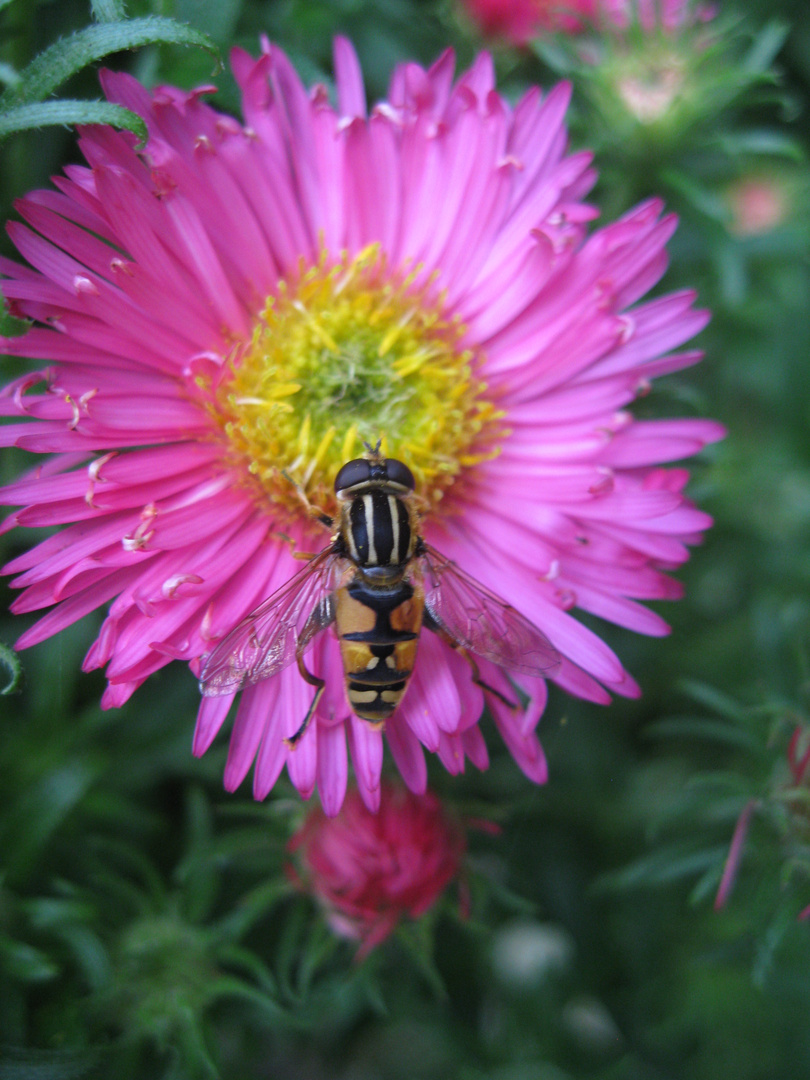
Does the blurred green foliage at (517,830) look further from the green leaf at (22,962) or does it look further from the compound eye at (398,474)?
the compound eye at (398,474)

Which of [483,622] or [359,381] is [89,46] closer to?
[359,381]

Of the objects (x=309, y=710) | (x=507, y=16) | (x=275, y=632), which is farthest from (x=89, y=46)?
(x=507, y=16)

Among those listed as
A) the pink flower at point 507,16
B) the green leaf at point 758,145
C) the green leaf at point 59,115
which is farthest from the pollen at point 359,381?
the pink flower at point 507,16

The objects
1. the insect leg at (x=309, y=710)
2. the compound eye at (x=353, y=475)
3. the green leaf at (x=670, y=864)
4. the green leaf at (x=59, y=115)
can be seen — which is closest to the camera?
the green leaf at (x=59, y=115)

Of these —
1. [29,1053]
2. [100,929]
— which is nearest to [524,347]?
[100,929]

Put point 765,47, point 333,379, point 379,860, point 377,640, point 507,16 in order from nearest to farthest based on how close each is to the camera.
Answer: point 377,640, point 379,860, point 333,379, point 765,47, point 507,16

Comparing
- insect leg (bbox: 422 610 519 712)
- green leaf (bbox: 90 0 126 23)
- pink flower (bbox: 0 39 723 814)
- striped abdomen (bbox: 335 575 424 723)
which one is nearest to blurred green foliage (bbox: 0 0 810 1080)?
green leaf (bbox: 90 0 126 23)
